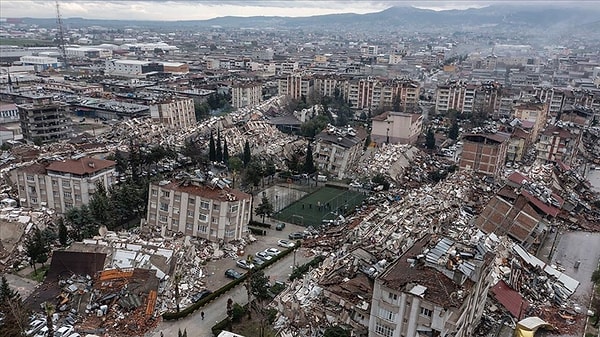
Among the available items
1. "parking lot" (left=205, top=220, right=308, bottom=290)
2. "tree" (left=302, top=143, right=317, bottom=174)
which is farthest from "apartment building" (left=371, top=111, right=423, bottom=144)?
"parking lot" (left=205, top=220, right=308, bottom=290)

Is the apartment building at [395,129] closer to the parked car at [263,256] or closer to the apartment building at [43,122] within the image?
the parked car at [263,256]

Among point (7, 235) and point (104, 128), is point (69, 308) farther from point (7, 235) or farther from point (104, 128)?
point (104, 128)

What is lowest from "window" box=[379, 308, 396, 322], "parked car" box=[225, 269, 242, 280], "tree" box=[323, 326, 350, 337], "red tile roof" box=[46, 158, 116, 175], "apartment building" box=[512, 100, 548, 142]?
"parked car" box=[225, 269, 242, 280]

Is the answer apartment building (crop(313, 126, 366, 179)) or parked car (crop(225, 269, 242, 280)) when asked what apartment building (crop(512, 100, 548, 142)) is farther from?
parked car (crop(225, 269, 242, 280))

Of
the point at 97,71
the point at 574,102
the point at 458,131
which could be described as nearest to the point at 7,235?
the point at 458,131

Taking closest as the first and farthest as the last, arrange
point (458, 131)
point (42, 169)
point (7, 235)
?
point (7, 235), point (42, 169), point (458, 131)

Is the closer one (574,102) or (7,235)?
(7,235)
